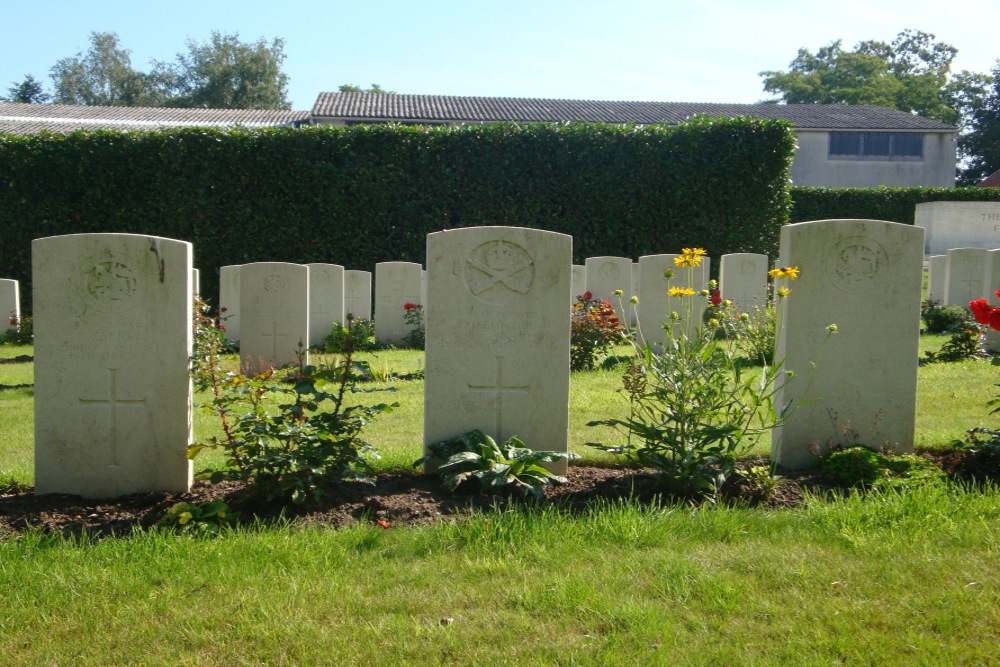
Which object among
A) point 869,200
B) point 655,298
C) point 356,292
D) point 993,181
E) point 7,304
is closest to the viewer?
point 655,298

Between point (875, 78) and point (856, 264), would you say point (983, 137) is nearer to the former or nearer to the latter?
point (875, 78)

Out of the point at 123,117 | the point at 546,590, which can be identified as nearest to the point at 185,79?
the point at 123,117

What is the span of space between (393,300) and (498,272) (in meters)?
8.99

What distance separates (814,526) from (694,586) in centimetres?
99

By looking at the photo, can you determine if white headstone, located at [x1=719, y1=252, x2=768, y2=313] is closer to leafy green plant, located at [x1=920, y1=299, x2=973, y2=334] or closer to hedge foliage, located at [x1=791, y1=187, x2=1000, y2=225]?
leafy green plant, located at [x1=920, y1=299, x2=973, y2=334]

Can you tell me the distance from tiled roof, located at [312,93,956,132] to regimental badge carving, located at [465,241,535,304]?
78.6ft

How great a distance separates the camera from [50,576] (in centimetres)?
353

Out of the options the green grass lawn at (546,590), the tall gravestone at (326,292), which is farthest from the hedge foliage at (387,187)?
the green grass lawn at (546,590)

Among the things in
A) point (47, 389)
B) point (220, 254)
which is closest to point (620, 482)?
point (47, 389)

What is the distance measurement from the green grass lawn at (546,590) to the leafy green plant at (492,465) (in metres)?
0.33

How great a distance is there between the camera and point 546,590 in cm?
335

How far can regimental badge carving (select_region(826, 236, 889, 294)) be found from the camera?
5.50 m

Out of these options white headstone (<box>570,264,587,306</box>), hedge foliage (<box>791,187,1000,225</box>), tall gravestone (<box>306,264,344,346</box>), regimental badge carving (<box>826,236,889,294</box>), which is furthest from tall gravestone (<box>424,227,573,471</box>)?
hedge foliage (<box>791,187,1000,225</box>)

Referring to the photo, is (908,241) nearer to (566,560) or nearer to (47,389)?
(566,560)
